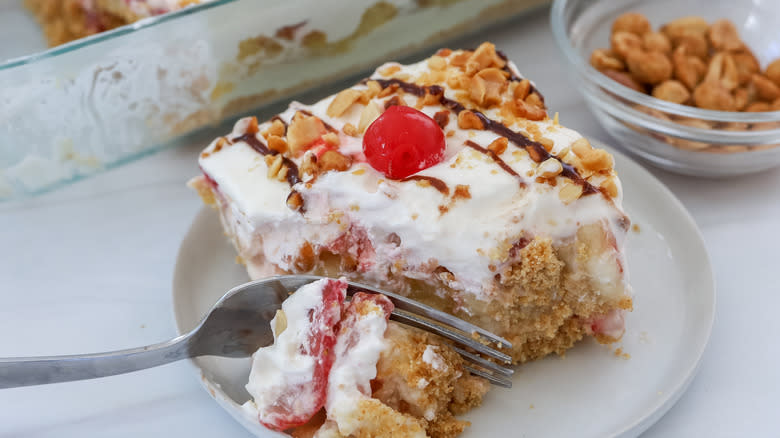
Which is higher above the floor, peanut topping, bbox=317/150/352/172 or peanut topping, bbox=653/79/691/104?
peanut topping, bbox=317/150/352/172

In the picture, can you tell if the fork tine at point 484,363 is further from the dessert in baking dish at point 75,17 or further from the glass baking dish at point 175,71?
the dessert in baking dish at point 75,17

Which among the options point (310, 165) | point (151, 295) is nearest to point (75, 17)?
point (151, 295)

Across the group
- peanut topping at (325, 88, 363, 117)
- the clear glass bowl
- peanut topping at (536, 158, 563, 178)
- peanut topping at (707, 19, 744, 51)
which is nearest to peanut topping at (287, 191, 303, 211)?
peanut topping at (325, 88, 363, 117)

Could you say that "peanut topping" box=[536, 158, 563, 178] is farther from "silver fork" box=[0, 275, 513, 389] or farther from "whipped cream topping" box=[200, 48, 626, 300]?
"silver fork" box=[0, 275, 513, 389]

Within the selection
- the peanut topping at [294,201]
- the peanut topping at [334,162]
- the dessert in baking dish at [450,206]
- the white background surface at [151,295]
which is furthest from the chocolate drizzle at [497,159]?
the white background surface at [151,295]

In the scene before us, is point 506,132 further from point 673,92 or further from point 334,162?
point 673,92

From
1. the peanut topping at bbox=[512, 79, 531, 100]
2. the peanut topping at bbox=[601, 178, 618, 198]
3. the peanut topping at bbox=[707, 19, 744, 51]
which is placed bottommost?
the peanut topping at bbox=[707, 19, 744, 51]
